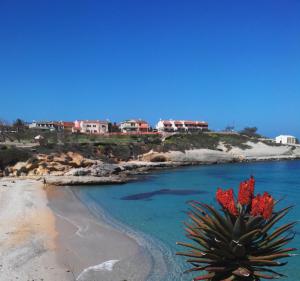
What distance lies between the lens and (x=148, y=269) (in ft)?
54.8

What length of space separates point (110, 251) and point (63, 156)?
44.9m

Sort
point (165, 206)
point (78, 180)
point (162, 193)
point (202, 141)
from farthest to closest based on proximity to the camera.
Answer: point (202, 141)
point (78, 180)
point (162, 193)
point (165, 206)

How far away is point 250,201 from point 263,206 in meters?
0.26

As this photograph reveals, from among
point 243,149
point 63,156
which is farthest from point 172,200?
point 243,149

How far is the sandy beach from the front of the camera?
15.7m

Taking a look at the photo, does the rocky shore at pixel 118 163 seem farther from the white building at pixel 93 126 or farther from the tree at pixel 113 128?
the white building at pixel 93 126

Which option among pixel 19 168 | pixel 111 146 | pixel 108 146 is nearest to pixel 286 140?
pixel 111 146

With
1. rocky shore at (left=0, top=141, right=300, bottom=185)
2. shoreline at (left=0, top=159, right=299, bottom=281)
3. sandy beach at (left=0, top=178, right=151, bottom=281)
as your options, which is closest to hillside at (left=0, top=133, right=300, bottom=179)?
rocky shore at (left=0, top=141, right=300, bottom=185)

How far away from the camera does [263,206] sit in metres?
6.04

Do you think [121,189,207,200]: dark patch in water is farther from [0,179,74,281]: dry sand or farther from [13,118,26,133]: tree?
[13,118,26,133]: tree

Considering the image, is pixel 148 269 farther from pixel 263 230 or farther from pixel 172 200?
pixel 172 200

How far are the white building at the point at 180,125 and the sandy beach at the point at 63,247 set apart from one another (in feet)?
373

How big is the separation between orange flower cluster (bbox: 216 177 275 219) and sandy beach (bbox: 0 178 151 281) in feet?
33.1

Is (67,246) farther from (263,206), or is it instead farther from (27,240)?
(263,206)
